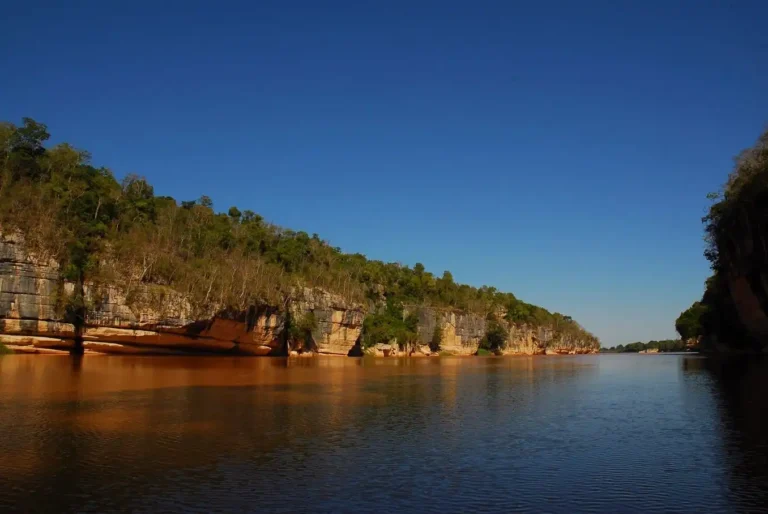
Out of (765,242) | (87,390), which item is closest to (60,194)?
(87,390)

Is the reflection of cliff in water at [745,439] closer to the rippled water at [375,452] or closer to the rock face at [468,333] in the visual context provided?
the rippled water at [375,452]

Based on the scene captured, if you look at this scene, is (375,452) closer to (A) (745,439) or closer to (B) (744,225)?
(A) (745,439)

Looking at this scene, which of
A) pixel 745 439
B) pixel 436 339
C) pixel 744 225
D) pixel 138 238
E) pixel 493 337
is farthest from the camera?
pixel 493 337

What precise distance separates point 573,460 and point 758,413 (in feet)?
32.7

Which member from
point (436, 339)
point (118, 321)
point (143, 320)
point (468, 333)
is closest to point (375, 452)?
point (118, 321)

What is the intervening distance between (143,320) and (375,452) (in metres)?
45.4

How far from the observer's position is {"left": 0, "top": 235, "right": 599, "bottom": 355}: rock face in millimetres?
46094

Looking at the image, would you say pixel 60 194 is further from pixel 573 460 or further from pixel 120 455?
pixel 573 460

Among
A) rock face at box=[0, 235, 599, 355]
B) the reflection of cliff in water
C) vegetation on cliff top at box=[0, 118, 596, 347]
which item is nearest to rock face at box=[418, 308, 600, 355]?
vegetation on cliff top at box=[0, 118, 596, 347]

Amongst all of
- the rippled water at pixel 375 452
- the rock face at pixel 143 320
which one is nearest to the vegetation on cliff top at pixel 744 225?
the rippled water at pixel 375 452

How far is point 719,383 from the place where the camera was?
30391 mm

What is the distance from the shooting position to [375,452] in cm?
1291

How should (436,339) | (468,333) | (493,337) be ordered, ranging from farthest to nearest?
(493,337) < (468,333) < (436,339)

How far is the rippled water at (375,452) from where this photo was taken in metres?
9.47
